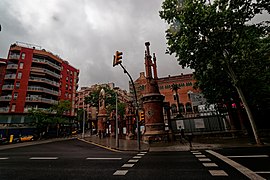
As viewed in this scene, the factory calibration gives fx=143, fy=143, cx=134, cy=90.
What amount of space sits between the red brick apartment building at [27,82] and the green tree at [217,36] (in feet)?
113

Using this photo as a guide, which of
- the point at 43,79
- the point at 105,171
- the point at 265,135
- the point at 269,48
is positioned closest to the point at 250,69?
the point at 269,48

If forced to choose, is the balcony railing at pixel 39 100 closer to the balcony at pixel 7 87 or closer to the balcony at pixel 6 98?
the balcony at pixel 6 98

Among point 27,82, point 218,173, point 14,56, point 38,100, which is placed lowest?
point 218,173

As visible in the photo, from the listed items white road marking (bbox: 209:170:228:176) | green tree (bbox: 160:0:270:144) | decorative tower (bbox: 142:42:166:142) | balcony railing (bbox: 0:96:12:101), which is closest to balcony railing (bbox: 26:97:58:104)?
balcony railing (bbox: 0:96:12:101)

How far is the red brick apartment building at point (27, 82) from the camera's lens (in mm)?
32247

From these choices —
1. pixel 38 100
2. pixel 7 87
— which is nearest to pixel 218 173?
pixel 38 100

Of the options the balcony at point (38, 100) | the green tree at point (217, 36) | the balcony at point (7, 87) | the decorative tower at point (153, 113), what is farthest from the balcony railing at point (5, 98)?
the green tree at point (217, 36)

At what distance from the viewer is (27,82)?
35.3 meters

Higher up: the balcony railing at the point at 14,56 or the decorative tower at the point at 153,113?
the balcony railing at the point at 14,56

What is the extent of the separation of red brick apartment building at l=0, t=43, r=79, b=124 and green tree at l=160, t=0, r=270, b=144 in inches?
1359

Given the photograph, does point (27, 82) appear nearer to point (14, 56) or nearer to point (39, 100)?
point (39, 100)

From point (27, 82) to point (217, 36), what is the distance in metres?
40.8

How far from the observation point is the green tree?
39.9ft

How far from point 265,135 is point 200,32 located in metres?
14.7
